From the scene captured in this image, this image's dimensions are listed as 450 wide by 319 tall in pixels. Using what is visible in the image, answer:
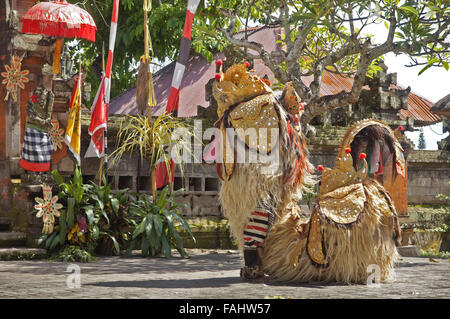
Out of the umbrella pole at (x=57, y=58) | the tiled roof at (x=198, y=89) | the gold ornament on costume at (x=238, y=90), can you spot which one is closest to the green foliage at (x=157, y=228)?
the umbrella pole at (x=57, y=58)

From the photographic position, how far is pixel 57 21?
345 inches

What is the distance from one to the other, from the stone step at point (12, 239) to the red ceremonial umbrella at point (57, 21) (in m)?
2.88

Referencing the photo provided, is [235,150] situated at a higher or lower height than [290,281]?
higher

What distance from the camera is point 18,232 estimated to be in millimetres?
8883

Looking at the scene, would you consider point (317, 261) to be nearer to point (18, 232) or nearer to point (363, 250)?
point (363, 250)

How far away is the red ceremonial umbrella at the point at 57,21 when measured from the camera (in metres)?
8.77

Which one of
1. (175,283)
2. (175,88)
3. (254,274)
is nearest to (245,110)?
(254,274)

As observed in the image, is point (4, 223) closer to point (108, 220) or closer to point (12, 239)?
point (12, 239)

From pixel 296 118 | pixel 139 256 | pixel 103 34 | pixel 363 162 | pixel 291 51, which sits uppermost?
pixel 103 34

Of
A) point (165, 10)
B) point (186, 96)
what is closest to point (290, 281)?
point (165, 10)

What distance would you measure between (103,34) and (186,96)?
157 inches

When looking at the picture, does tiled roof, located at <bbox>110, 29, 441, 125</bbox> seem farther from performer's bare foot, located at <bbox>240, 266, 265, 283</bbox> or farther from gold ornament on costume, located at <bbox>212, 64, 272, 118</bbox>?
performer's bare foot, located at <bbox>240, 266, 265, 283</bbox>

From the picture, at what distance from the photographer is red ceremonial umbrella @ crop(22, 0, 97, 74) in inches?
345

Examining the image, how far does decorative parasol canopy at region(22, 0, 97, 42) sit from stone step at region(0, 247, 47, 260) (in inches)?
120
